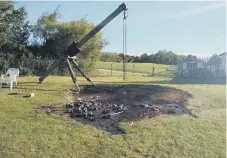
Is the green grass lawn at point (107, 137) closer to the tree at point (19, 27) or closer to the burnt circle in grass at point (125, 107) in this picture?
the burnt circle in grass at point (125, 107)

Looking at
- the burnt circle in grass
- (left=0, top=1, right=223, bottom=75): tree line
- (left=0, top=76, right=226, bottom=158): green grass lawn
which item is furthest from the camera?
(left=0, top=1, right=223, bottom=75): tree line

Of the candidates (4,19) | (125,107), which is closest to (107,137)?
(125,107)

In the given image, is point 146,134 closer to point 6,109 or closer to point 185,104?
point 185,104

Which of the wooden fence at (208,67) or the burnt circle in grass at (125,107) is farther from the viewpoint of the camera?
the wooden fence at (208,67)

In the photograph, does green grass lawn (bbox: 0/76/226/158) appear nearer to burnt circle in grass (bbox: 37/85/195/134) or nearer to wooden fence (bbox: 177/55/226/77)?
burnt circle in grass (bbox: 37/85/195/134)

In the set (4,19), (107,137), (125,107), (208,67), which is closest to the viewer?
(107,137)

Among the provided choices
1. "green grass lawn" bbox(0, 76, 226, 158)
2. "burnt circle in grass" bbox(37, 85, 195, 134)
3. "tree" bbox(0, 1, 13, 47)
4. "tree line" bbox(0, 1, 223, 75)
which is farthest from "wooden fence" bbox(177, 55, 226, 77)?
"green grass lawn" bbox(0, 76, 226, 158)

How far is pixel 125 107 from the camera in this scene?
8.03m

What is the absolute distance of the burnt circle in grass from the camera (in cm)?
686

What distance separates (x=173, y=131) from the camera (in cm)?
635

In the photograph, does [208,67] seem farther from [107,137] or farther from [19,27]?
[107,137]

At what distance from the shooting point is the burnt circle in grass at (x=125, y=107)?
686cm

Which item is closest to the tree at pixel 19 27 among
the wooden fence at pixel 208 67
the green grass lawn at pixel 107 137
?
the wooden fence at pixel 208 67

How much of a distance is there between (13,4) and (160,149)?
2070cm
